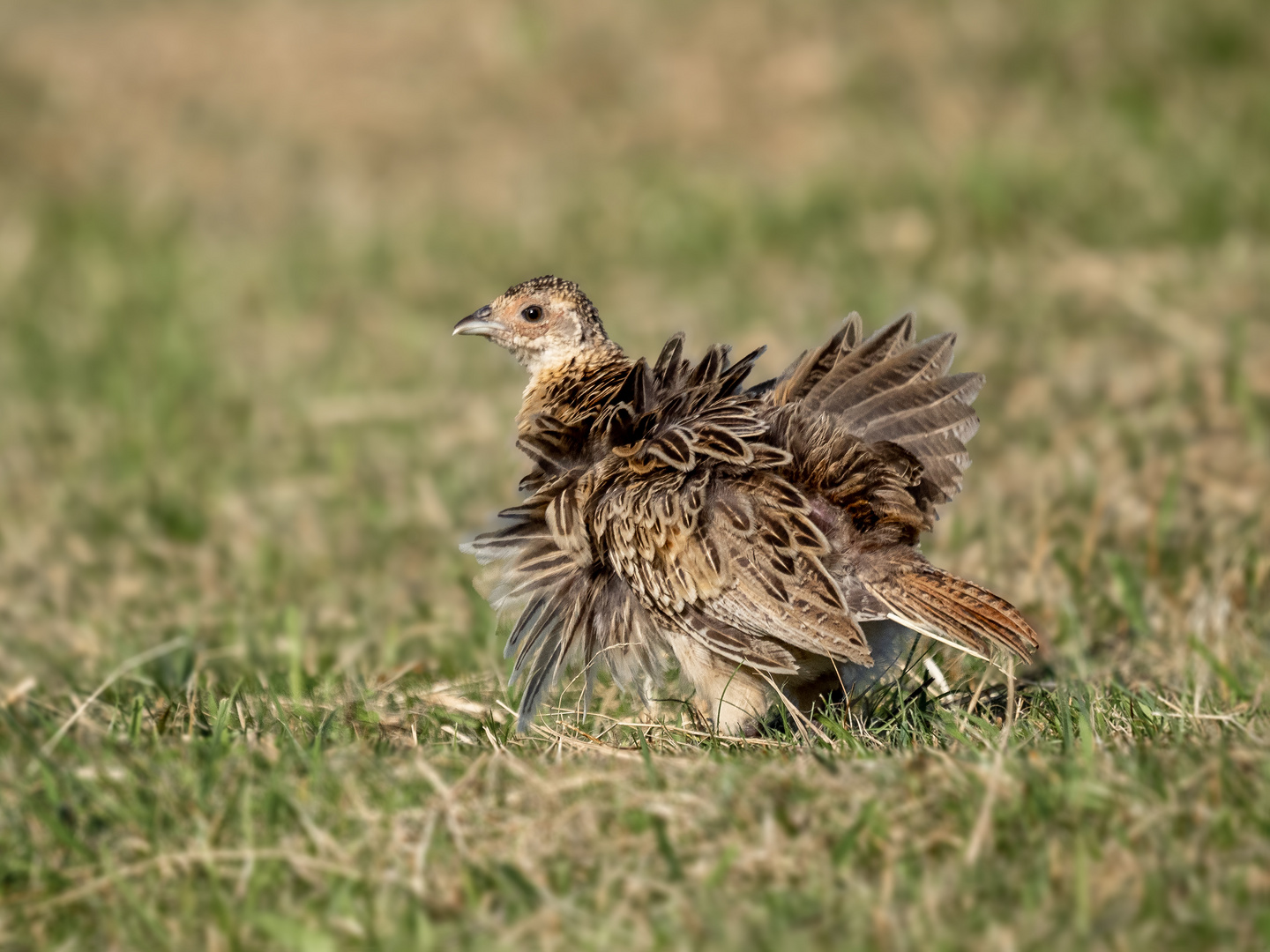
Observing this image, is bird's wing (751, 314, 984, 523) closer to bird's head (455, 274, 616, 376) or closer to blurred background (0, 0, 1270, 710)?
bird's head (455, 274, 616, 376)

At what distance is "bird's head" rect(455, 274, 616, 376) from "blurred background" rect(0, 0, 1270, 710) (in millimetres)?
508

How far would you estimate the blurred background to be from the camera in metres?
5.88

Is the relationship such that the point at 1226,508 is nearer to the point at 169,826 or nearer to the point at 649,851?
the point at 649,851

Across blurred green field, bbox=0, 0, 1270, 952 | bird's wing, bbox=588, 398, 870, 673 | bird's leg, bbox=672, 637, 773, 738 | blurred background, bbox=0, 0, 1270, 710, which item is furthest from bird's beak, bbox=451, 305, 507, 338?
bird's leg, bbox=672, 637, 773, 738

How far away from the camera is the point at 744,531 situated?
3930mm

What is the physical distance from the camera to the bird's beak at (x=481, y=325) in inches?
186

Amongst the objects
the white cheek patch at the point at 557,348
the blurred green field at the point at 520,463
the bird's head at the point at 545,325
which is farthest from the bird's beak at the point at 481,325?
the blurred green field at the point at 520,463

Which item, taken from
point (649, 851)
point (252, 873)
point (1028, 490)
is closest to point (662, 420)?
point (649, 851)

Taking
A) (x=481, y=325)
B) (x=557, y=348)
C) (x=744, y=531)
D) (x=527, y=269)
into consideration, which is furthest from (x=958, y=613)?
(x=527, y=269)

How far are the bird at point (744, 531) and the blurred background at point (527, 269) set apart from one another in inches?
35.2

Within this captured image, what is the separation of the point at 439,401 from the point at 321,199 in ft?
16.3

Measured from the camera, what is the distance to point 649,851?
2.98m

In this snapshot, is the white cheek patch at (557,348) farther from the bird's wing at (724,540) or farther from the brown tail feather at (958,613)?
the brown tail feather at (958,613)

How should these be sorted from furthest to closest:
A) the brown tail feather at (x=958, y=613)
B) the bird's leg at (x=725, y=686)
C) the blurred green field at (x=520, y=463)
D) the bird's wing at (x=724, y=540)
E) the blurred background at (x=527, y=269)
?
the blurred background at (x=527, y=269)
the bird's leg at (x=725, y=686)
the bird's wing at (x=724, y=540)
the brown tail feather at (x=958, y=613)
the blurred green field at (x=520, y=463)
